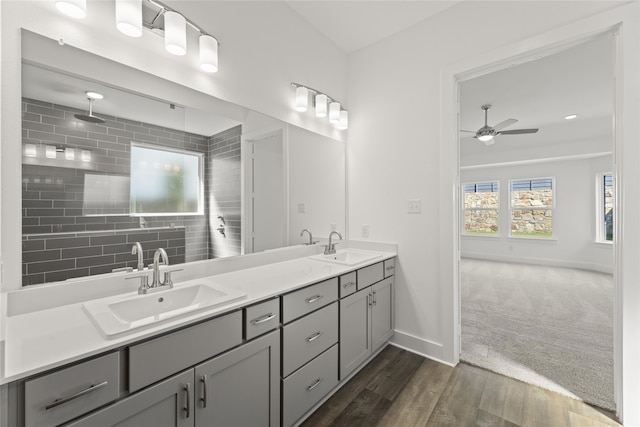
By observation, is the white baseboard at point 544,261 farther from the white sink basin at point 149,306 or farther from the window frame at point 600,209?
the white sink basin at point 149,306

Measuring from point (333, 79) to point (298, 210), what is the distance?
1.40m

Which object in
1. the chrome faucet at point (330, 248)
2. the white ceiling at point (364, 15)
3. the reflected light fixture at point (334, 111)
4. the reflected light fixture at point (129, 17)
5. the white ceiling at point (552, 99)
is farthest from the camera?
the white ceiling at point (552, 99)

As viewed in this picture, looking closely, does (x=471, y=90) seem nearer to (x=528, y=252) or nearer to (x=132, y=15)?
(x=132, y=15)

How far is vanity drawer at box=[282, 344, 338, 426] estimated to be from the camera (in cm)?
145

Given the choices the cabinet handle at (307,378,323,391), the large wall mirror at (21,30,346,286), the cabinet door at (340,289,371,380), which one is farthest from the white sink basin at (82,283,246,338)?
the cabinet door at (340,289,371,380)

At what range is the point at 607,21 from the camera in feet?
5.26

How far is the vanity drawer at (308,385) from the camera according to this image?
4.75 feet

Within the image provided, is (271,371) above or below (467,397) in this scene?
above

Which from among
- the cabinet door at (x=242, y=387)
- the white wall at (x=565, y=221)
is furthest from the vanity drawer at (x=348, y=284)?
the white wall at (x=565, y=221)

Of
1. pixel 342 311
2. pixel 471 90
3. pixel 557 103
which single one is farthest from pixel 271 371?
pixel 557 103

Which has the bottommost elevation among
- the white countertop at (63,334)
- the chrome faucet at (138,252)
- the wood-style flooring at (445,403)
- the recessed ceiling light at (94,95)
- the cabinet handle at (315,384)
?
the wood-style flooring at (445,403)

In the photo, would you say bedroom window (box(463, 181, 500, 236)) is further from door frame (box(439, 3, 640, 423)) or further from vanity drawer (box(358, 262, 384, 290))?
vanity drawer (box(358, 262, 384, 290))

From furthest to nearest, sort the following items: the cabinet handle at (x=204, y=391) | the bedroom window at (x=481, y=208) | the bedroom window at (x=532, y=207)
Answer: the bedroom window at (x=481, y=208), the bedroom window at (x=532, y=207), the cabinet handle at (x=204, y=391)

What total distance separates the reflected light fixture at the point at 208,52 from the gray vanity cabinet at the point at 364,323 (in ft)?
5.53
